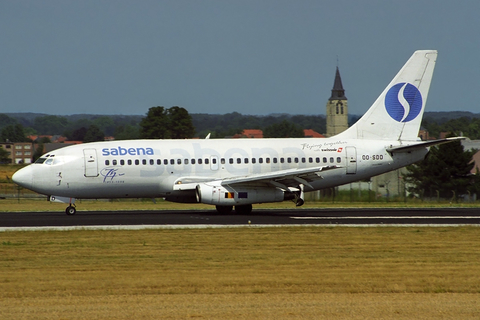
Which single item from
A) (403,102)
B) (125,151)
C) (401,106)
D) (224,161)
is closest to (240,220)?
(224,161)

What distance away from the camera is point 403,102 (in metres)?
37.0

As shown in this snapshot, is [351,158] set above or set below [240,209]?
above

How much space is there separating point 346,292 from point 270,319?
2.80 meters

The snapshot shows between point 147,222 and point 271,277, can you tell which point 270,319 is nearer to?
point 271,277

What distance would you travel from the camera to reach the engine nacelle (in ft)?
106

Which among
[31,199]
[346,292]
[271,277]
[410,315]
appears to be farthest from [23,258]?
[31,199]

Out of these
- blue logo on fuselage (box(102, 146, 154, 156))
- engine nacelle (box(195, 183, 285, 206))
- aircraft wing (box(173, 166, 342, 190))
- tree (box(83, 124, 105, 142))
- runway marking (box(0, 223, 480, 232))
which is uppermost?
tree (box(83, 124, 105, 142))

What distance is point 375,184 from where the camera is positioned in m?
74.1

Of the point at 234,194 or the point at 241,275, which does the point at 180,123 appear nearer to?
the point at 234,194

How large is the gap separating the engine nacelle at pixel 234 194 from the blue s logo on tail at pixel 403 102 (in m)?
8.20

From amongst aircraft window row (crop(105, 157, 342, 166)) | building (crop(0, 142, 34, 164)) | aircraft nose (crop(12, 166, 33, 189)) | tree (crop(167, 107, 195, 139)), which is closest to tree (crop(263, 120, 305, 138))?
tree (crop(167, 107, 195, 139))

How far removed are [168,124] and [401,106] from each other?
9747 cm

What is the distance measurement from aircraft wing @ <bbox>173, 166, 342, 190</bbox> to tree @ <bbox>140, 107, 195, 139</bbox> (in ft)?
315

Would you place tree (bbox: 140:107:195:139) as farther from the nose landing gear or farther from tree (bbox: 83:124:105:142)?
the nose landing gear
